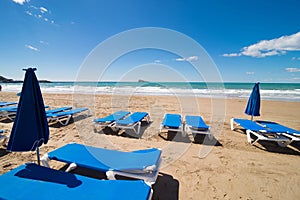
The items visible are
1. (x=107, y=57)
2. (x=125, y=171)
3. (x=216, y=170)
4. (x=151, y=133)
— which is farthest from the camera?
(x=107, y=57)

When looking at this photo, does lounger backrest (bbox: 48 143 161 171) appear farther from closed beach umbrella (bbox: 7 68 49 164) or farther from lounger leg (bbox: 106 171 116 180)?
closed beach umbrella (bbox: 7 68 49 164)

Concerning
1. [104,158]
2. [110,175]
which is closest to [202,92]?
[104,158]

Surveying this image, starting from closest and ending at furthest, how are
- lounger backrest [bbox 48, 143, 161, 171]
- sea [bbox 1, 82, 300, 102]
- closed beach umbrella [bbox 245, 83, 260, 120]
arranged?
lounger backrest [bbox 48, 143, 161, 171], closed beach umbrella [bbox 245, 83, 260, 120], sea [bbox 1, 82, 300, 102]

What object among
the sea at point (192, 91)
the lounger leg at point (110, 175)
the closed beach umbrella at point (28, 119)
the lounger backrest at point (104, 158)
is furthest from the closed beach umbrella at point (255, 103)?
the sea at point (192, 91)

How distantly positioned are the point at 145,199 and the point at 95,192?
0.59 meters

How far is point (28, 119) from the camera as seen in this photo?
7.39 ft

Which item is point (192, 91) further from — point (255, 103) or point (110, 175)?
point (110, 175)

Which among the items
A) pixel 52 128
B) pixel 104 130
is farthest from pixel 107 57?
pixel 52 128

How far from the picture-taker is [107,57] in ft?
20.3

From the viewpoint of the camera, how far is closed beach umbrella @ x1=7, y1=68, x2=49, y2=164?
7.24 ft

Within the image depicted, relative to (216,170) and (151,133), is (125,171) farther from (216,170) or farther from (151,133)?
(151,133)

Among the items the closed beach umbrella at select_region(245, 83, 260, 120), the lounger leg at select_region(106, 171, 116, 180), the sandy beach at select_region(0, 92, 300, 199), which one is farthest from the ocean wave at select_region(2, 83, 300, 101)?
the lounger leg at select_region(106, 171, 116, 180)

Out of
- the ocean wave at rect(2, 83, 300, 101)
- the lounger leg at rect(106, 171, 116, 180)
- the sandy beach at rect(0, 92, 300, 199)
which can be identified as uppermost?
the ocean wave at rect(2, 83, 300, 101)

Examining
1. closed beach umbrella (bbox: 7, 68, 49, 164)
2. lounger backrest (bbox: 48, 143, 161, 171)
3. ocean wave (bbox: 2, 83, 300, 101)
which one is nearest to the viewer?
closed beach umbrella (bbox: 7, 68, 49, 164)
